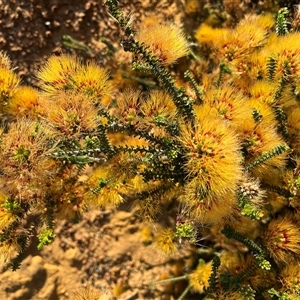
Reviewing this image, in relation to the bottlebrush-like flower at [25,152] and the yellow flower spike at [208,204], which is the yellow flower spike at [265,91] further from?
the bottlebrush-like flower at [25,152]

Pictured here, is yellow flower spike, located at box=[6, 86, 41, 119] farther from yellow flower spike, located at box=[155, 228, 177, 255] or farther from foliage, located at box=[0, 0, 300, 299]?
yellow flower spike, located at box=[155, 228, 177, 255]

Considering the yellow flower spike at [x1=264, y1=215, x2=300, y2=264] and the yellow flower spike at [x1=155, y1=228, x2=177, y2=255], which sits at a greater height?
the yellow flower spike at [x1=264, y1=215, x2=300, y2=264]

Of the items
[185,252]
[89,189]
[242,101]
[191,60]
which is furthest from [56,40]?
[185,252]

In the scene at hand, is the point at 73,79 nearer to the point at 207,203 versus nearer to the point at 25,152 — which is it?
the point at 25,152

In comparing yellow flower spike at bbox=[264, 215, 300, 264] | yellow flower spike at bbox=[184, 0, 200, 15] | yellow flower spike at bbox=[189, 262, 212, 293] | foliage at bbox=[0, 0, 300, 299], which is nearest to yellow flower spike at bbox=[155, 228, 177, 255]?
foliage at bbox=[0, 0, 300, 299]

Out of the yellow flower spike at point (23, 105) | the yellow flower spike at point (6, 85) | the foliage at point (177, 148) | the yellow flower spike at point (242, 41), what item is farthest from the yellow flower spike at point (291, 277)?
the yellow flower spike at point (6, 85)

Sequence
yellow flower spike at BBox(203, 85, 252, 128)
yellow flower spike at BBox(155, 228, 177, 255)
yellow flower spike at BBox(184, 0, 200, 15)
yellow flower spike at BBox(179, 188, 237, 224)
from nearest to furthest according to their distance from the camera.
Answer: yellow flower spike at BBox(179, 188, 237, 224), yellow flower spike at BBox(203, 85, 252, 128), yellow flower spike at BBox(155, 228, 177, 255), yellow flower spike at BBox(184, 0, 200, 15)
